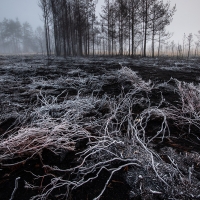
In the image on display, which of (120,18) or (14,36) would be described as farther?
(14,36)

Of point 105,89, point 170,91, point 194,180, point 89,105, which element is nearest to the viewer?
point 194,180

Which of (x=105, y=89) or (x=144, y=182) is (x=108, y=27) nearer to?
(x=105, y=89)

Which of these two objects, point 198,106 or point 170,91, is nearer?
point 198,106

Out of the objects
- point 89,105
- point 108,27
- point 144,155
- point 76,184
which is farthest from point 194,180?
point 108,27

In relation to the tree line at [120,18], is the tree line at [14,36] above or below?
above

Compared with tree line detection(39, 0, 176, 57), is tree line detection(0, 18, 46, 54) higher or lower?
higher

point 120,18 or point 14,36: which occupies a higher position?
point 14,36

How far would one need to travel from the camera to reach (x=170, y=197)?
0.95 metres

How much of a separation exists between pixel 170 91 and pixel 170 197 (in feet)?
9.24

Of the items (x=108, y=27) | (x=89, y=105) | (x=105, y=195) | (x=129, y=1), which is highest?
(x=129, y=1)

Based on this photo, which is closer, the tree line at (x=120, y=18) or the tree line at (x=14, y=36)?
the tree line at (x=120, y=18)

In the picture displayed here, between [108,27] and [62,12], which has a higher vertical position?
[62,12]

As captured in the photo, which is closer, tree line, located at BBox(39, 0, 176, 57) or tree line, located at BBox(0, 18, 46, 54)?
tree line, located at BBox(39, 0, 176, 57)

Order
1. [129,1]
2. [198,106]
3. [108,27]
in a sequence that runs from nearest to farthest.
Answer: [198,106], [129,1], [108,27]
